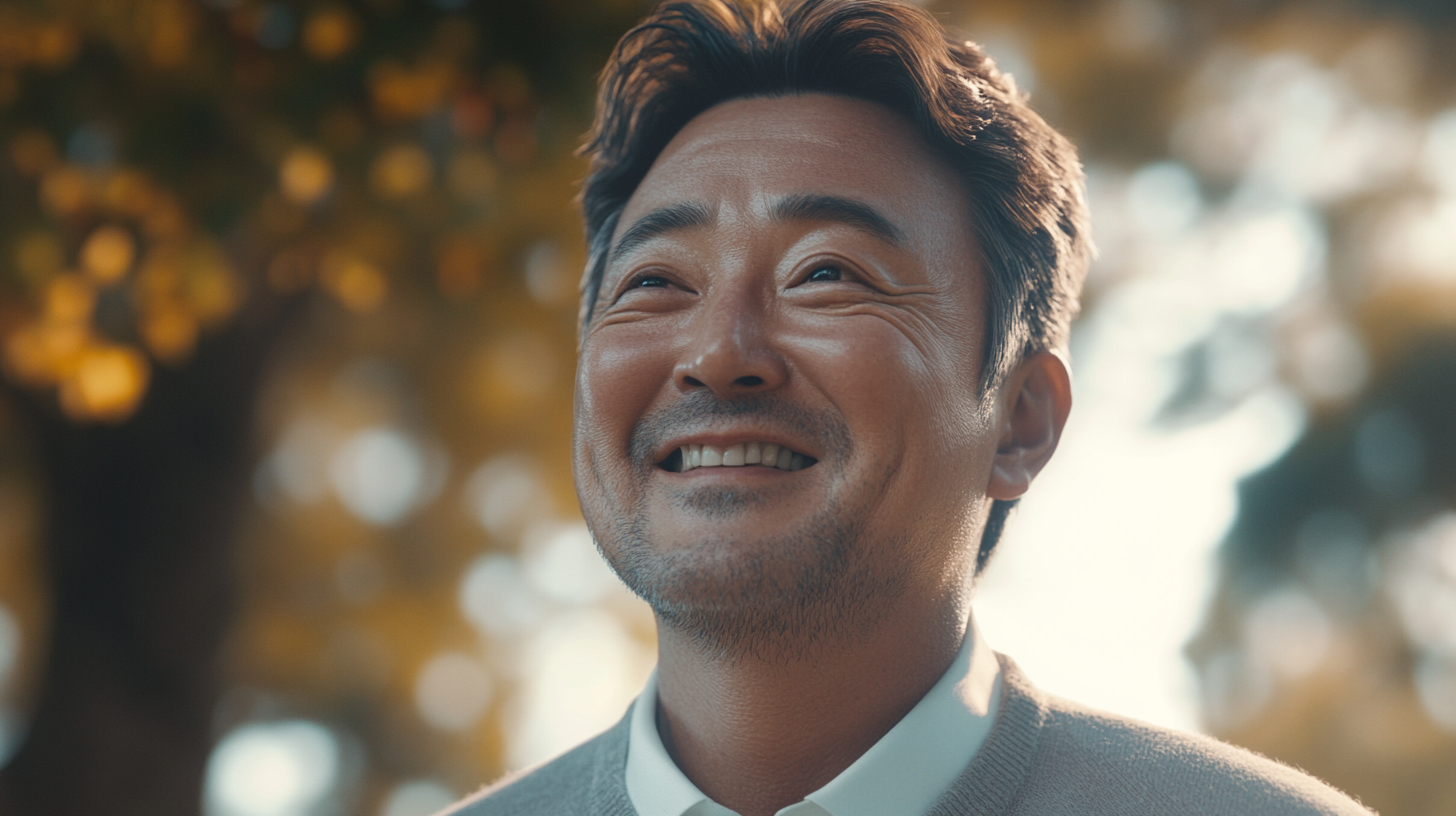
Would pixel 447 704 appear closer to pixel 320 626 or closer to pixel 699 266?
pixel 320 626

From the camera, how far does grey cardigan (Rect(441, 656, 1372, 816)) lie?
6.49 ft

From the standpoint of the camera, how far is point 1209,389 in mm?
8031

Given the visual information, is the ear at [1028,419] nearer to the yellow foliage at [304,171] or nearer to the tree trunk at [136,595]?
the yellow foliage at [304,171]

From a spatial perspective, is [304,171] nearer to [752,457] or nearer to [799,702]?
[752,457]

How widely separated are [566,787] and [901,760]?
2.72 feet

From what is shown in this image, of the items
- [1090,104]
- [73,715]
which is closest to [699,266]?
[73,715]

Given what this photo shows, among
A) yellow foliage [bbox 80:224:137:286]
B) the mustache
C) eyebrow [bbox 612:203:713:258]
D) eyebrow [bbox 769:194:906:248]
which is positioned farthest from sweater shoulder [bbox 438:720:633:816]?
yellow foliage [bbox 80:224:137:286]

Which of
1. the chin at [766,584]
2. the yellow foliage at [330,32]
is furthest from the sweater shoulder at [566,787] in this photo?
the yellow foliage at [330,32]

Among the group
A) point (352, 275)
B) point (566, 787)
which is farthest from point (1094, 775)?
point (352, 275)

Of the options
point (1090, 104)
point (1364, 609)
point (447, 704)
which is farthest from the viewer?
point (447, 704)

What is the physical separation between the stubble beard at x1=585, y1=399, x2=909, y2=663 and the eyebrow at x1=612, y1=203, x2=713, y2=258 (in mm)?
367

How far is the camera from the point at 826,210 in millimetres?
2021

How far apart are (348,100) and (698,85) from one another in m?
2.40

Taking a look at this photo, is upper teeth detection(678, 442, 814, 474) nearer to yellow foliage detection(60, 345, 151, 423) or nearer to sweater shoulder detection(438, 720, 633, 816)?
sweater shoulder detection(438, 720, 633, 816)
